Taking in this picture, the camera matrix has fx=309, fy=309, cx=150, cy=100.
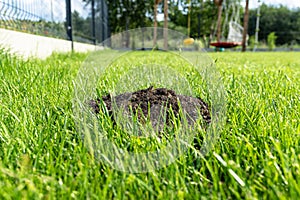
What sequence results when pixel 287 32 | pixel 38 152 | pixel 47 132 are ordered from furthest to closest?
pixel 287 32 < pixel 47 132 < pixel 38 152

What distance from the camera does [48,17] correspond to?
5074 millimetres

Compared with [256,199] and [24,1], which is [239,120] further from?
[24,1]

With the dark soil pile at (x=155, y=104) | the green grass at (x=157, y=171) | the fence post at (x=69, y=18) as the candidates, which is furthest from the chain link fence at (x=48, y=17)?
the green grass at (x=157, y=171)

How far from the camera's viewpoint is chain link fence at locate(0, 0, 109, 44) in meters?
3.35

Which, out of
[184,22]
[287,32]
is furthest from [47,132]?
[287,32]

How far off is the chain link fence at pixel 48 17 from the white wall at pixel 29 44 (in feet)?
0.33

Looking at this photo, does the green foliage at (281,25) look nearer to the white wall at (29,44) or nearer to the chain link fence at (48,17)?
the chain link fence at (48,17)

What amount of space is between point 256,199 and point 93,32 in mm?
9156

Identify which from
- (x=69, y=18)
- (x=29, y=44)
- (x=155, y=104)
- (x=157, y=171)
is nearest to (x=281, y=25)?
(x=69, y=18)

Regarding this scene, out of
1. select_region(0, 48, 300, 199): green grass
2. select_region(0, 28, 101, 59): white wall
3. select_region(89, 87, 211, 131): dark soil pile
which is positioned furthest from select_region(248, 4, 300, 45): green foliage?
select_region(0, 48, 300, 199): green grass

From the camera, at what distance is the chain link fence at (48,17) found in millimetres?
3350

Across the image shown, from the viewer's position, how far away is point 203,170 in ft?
2.61

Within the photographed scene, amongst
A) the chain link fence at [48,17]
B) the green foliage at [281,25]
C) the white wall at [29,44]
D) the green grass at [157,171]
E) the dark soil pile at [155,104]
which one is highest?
the green foliage at [281,25]

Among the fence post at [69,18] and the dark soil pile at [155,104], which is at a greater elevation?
the fence post at [69,18]
